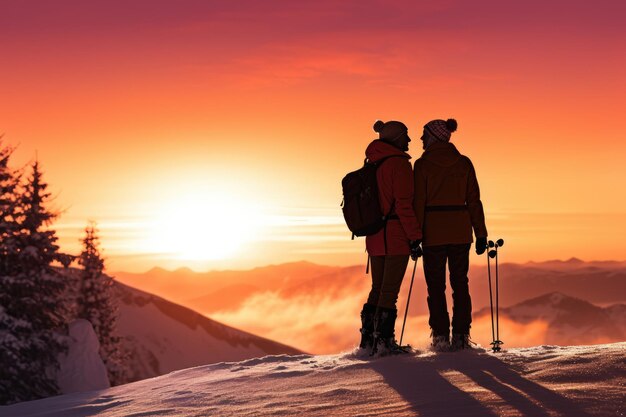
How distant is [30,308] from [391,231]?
22100 mm

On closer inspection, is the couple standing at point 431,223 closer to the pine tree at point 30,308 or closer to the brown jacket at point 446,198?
the brown jacket at point 446,198

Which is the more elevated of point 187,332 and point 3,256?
point 3,256

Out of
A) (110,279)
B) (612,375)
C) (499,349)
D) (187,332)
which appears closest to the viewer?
(612,375)

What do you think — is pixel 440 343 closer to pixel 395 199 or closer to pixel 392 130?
pixel 395 199

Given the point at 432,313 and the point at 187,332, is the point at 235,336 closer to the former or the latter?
the point at 187,332

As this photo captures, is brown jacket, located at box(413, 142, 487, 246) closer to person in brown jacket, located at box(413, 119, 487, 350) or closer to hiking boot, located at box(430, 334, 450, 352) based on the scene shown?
person in brown jacket, located at box(413, 119, 487, 350)

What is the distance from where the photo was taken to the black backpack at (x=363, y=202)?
10578 millimetres

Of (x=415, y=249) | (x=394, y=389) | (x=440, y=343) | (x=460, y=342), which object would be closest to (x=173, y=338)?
(x=440, y=343)

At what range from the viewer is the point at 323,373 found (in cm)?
1011

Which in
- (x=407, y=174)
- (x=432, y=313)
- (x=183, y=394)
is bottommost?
(x=183, y=394)

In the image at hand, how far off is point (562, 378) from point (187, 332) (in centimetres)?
9800

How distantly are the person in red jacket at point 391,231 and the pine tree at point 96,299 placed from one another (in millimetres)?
33099

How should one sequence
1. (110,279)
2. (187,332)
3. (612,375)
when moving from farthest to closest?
(187,332) → (110,279) → (612,375)

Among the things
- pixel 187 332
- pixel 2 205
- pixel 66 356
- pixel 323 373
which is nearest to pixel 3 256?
pixel 2 205
